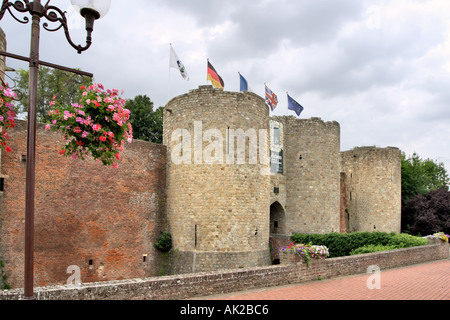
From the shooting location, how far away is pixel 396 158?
80.0ft

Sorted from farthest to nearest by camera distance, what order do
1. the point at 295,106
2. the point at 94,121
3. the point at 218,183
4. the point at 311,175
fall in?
the point at 295,106, the point at 311,175, the point at 218,183, the point at 94,121

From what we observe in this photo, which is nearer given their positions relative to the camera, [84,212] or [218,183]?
[84,212]

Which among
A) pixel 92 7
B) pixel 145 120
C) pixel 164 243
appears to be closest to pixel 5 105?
pixel 92 7

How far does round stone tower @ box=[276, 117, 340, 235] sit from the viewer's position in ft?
66.3

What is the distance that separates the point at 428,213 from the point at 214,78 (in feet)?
63.9

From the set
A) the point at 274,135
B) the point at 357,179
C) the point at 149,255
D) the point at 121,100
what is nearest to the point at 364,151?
the point at 357,179

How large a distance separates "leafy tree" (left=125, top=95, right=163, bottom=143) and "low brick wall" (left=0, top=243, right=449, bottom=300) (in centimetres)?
2033

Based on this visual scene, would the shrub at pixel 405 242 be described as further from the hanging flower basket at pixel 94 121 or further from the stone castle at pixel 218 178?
the hanging flower basket at pixel 94 121

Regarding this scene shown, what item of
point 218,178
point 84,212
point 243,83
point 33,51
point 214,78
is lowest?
point 84,212

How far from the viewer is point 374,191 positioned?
2367 cm

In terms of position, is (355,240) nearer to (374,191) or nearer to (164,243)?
(374,191)

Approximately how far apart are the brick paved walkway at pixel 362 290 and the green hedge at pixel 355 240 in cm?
472

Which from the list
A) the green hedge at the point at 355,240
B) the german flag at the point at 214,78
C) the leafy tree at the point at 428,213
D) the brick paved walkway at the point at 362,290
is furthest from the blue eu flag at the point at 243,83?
the leafy tree at the point at 428,213
